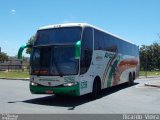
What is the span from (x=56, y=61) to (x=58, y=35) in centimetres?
133

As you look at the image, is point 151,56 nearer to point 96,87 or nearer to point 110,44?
point 110,44

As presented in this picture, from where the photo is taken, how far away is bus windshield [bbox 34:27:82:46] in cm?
1548

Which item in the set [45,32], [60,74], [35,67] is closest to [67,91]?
[60,74]

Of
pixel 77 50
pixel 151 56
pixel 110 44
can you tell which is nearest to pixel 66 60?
pixel 77 50

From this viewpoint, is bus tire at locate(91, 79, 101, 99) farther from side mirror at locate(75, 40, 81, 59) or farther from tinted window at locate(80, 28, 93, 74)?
side mirror at locate(75, 40, 81, 59)

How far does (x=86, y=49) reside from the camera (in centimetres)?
1622

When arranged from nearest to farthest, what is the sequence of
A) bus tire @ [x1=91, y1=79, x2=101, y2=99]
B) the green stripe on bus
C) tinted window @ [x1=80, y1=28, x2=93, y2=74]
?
1. tinted window @ [x1=80, y1=28, x2=93, y2=74]
2. bus tire @ [x1=91, y1=79, x2=101, y2=99]
3. the green stripe on bus

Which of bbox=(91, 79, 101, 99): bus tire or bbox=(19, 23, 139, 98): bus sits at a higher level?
bbox=(19, 23, 139, 98): bus

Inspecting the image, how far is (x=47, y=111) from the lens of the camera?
12.9m

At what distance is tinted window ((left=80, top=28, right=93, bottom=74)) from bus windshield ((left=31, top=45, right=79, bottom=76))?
70cm

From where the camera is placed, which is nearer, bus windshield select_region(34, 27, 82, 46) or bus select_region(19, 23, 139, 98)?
bus select_region(19, 23, 139, 98)

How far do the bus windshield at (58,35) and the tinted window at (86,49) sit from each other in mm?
478

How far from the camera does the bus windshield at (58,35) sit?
50.8 feet

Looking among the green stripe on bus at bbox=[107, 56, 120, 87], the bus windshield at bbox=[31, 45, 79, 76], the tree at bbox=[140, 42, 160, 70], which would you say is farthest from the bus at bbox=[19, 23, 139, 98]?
the tree at bbox=[140, 42, 160, 70]
